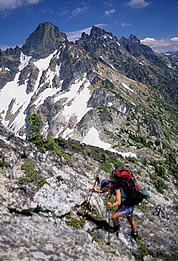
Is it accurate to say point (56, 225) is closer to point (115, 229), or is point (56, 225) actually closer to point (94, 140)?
point (115, 229)

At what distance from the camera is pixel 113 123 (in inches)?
2884

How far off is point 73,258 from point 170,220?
11.1m

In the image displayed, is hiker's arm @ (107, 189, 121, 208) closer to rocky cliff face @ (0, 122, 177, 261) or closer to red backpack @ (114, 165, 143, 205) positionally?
red backpack @ (114, 165, 143, 205)

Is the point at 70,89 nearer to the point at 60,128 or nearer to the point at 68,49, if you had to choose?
the point at 60,128

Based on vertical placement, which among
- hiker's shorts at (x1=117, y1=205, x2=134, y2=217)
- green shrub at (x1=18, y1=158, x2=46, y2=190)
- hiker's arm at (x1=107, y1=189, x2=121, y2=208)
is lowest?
hiker's shorts at (x1=117, y1=205, x2=134, y2=217)

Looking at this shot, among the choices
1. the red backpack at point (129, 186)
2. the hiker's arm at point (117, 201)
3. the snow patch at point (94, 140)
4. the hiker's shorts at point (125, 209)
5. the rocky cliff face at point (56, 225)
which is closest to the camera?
the rocky cliff face at point (56, 225)

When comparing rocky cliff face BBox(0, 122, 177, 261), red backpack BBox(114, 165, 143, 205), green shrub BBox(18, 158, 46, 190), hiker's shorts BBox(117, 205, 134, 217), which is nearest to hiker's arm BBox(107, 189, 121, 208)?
red backpack BBox(114, 165, 143, 205)

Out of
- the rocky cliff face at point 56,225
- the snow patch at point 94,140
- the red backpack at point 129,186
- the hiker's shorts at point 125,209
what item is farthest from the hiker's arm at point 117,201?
the snow patch at point 94,140

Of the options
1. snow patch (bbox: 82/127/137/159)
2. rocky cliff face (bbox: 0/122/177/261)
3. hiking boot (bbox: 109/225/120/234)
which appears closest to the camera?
rocky cliff face (bbox: 0/122/177/261)

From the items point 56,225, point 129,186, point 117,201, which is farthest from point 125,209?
point 56,225

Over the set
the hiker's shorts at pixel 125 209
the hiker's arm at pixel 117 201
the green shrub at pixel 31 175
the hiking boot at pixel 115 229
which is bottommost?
the hiking boot at pixel 115 229

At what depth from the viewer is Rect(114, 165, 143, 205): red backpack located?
7.55m

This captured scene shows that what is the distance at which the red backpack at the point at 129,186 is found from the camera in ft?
24.8

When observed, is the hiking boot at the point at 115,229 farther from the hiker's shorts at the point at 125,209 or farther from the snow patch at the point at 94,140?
the snow patch at the point at 94,140
